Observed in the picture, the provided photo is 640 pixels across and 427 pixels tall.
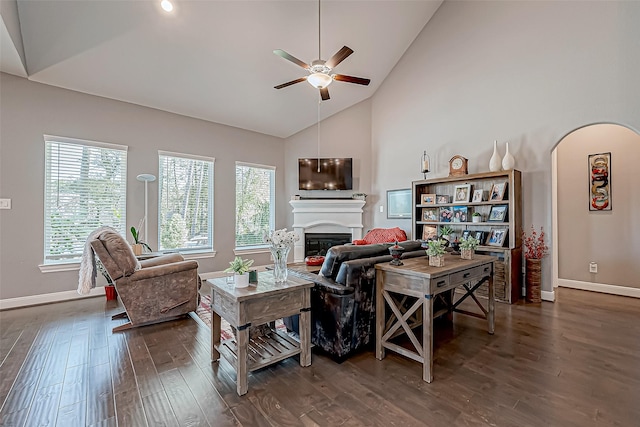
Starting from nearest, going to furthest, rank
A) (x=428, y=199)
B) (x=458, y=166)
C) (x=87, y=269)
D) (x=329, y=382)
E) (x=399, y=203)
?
1. (x=329, y=382)
2. (x=87, y=269)
3. (x=458, y=166)
4. (x=428, y=199)
5. (x=399, y=203)

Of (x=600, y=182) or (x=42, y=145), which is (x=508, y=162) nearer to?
(x=600, y=182)

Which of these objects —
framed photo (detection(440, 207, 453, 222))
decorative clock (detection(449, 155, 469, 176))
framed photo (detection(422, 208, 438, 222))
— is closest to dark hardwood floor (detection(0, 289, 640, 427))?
framed photo (detection(440, 207, 453, 222))

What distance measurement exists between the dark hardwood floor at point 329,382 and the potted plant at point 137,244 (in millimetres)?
1391

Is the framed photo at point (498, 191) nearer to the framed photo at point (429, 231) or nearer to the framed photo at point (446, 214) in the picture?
the framed photo at point (446, 214)

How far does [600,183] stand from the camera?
14.4 feet

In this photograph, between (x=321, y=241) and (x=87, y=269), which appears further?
(x=321, y=241)

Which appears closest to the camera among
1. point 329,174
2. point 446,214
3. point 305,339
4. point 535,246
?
point 305,339

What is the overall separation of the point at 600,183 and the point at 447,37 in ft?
11.4

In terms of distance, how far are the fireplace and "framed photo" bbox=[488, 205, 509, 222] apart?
2793 mm

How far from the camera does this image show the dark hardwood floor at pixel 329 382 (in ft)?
5.67

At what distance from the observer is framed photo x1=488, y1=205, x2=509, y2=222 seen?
163 inches

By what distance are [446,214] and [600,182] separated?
2.32m

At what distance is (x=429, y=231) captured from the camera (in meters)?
5.03

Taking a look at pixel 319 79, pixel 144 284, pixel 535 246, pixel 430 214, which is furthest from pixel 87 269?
pixel 535 246
